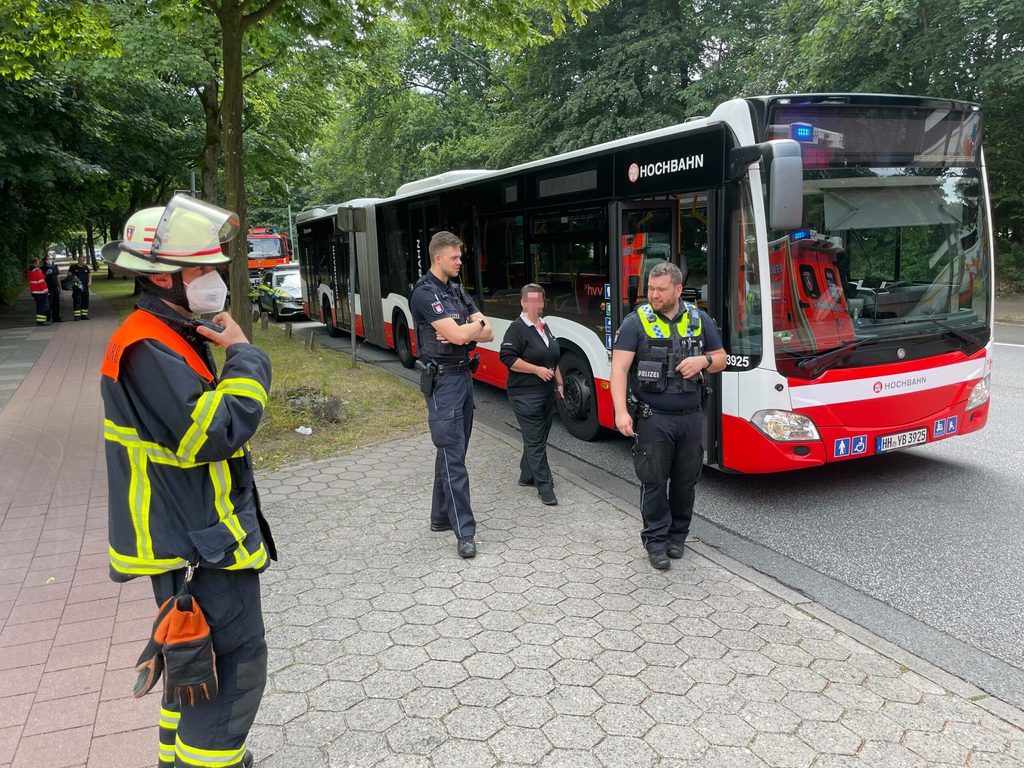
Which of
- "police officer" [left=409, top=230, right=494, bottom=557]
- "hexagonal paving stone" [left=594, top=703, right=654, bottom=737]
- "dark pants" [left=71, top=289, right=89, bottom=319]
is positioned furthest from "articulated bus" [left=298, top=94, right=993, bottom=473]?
"dark pants" [left=71, top=289, right=89, bottom=319]

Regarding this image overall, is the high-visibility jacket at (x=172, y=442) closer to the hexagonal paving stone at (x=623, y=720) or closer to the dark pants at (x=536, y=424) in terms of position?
the hexagonal paving stone at (x=623, y=720)

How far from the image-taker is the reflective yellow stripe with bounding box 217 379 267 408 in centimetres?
215

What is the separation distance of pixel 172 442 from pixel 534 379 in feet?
12.0

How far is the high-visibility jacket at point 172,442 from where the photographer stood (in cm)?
205

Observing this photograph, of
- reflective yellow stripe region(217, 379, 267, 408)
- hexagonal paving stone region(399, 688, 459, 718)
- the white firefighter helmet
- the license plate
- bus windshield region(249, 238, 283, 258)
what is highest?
bus windshield region(249, 238, 283, 258)

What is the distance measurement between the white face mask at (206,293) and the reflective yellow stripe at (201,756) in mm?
1324

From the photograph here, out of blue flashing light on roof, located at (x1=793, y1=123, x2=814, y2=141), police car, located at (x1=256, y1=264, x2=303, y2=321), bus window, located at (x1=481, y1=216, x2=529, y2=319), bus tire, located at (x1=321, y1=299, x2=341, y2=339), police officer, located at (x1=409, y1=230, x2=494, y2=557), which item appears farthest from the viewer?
police car, located at (x1=256, y1=264, x2=303, y2=321)

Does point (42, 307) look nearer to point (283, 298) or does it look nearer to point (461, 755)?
point (283, 298)

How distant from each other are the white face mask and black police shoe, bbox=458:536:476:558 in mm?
2629

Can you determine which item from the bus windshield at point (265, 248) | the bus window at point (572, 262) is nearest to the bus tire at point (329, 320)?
the bus window at point (572, 262)

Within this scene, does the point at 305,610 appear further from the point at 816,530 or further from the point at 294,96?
the point at 294,96

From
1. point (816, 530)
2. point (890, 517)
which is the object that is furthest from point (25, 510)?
point (890, 517)

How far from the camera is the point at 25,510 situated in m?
5.55

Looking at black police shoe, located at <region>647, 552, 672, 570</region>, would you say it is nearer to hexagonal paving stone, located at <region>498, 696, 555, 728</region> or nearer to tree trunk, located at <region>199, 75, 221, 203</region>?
hexagonal paving stone, located at <region>498, 696, 555, 728</region>
